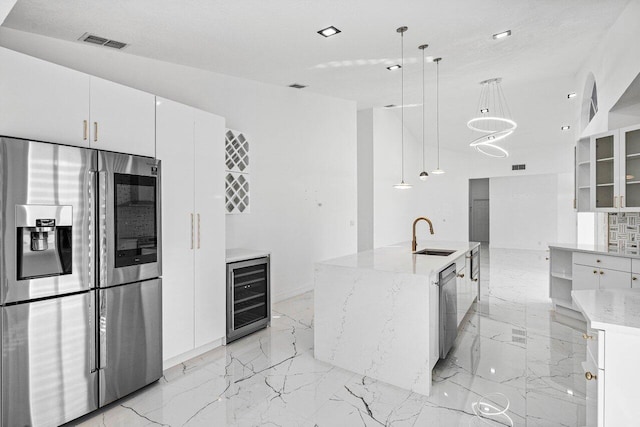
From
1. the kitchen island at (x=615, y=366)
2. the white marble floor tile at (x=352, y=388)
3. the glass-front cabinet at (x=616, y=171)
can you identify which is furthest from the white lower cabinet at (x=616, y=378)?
the glass-front cabinet at (x=616, y=171)

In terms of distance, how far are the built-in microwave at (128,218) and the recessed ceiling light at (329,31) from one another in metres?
1.93

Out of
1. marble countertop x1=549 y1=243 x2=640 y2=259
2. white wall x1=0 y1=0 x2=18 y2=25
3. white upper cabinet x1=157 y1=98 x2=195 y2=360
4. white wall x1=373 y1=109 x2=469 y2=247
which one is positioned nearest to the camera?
white wall x1=0 y1=0 x2=18 y2=25

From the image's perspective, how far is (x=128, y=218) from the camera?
2.48 meters

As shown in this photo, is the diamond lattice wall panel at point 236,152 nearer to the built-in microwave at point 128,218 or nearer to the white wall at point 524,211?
the built-in microwave at point 128,218

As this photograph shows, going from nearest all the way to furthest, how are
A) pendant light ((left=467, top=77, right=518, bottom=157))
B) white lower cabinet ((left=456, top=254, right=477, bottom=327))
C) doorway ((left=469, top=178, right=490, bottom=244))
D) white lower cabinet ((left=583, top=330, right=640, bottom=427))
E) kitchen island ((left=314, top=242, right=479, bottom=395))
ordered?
white lower cabinet ((left=583, top=330, right=640, bottom=427))
kitchen island ((left=314, top=242, right=479, bottom=395))
white lower cabinet ((left=456, top=254, right=477, bottom=327))
pendant light ((left=467, top=77, right=518, bottom=157))
doorway ((left=469, top=178, right=490, bottom=244))

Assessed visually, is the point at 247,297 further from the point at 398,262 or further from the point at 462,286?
the point at 462,286

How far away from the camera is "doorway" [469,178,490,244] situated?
1298 centimetres

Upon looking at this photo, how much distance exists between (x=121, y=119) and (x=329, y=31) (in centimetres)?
200

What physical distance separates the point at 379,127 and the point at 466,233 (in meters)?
6.00

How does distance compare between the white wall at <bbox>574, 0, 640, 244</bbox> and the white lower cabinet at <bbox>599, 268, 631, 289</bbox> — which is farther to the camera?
the white lower cabinet at <bbox>599, 268, 631, 289</bbox>

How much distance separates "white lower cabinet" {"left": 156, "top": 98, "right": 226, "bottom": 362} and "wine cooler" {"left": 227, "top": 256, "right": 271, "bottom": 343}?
0.10 meters

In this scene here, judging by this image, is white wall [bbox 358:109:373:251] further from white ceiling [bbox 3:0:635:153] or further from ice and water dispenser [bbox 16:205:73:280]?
ice and water dispenser [bbox 16:205:73:280]

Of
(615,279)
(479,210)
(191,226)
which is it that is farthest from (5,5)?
(479,210)

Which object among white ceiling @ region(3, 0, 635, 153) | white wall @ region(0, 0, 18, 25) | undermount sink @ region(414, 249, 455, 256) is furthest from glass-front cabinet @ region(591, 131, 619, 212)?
white wall @ region(0, 0, 18, 25)
